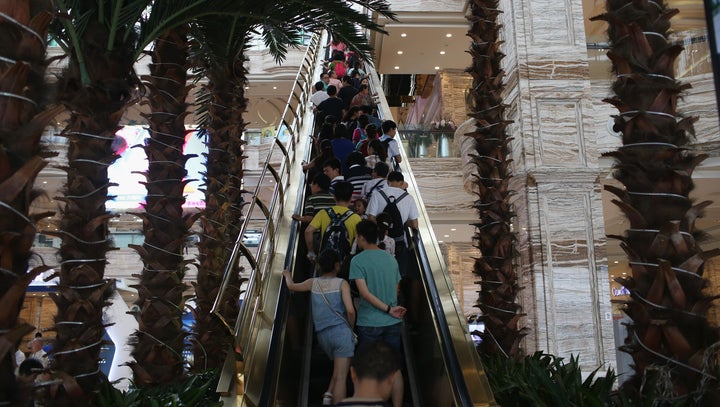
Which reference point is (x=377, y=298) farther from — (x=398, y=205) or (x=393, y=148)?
(x=393, y=148)

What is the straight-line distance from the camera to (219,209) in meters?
7.84

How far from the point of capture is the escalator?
12.6ft

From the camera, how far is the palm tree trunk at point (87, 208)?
4395mm

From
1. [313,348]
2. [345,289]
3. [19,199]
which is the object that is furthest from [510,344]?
[19,199]

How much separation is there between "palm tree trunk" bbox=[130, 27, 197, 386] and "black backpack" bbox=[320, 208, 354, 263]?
1.33 metres

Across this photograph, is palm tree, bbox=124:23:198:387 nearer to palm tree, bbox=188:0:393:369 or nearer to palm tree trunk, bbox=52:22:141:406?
palm tree trunk, bbox=52:22:141:406

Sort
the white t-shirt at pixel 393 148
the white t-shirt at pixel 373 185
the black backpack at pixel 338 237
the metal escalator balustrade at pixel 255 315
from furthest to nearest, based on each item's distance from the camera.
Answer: the white t-shirt at pixel 393 148
the white t-shirt at pixel 373 185
the black backpack at pixel 338 237
the metal escalator balustrade at pixel 255 315

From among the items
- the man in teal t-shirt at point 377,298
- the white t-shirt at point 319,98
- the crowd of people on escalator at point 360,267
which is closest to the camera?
the crowd of people on escalator at point 360,267

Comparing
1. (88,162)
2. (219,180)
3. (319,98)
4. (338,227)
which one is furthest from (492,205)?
(319,98)

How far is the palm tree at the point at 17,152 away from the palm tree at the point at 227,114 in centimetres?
366

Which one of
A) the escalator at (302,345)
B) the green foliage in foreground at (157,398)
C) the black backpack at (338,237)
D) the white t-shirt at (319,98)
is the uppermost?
the white t-shirt at (319,98)

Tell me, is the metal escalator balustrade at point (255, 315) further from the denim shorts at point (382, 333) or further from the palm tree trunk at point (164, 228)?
the palm tree trunk at point (164, 228)

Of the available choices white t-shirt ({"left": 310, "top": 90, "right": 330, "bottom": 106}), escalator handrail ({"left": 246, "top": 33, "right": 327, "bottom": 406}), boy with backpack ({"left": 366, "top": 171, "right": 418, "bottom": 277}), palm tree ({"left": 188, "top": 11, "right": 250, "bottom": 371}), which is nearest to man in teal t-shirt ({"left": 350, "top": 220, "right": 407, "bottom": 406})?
escalator handrail ({"left": 246, "top": 33, "right": 327, "bottom": 406})

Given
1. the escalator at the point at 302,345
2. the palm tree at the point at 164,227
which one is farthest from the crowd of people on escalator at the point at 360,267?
the palm tree at the point at 164,227
